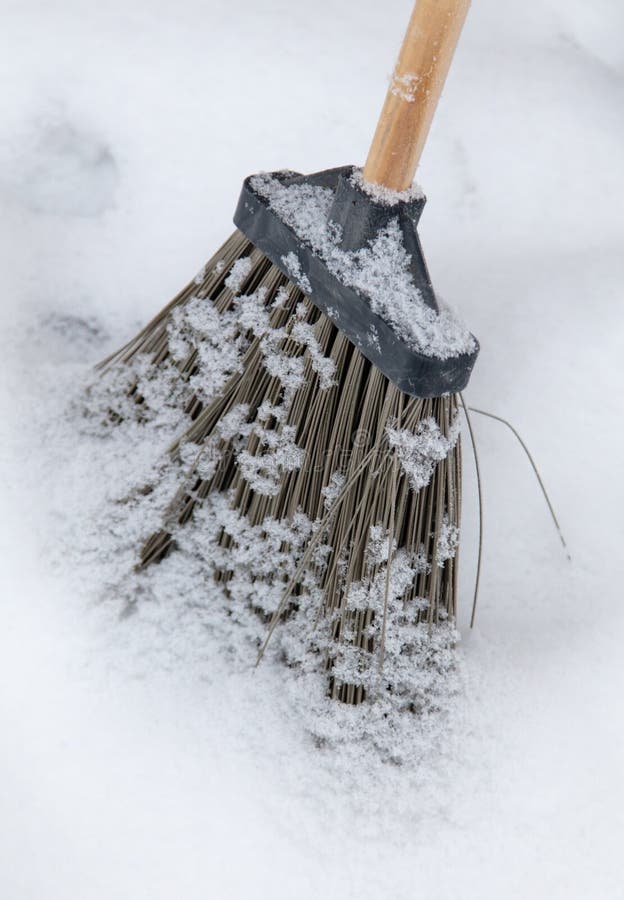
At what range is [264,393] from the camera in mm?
888

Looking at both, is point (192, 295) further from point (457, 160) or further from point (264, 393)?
point (457, 160)

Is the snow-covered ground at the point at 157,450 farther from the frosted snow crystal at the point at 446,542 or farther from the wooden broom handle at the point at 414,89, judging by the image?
the wooden broom handle at the point at 414,89

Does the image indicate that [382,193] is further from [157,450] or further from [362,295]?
[157,450]

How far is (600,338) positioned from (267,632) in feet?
1.71

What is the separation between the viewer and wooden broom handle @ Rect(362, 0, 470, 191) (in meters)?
0.74

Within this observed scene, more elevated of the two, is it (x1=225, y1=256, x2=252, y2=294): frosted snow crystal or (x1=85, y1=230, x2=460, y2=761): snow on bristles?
(x1=225, y1=256, x2=252, y2=294): frosted snow crystal

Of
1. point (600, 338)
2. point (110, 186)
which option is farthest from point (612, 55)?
point (110, 186)

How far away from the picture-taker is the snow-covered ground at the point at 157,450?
798 millimetres

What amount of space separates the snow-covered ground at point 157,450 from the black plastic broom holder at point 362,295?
263 millimetres

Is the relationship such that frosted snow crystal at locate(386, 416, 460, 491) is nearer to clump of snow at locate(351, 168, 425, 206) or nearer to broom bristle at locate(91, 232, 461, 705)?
broom bristle at locate(91, 232, 461, 705)

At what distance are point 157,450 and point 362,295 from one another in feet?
0.96

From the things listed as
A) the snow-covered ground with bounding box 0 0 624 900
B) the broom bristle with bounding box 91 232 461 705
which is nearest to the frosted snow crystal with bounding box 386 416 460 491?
the broom bristle with bounding box 91 232 461 705

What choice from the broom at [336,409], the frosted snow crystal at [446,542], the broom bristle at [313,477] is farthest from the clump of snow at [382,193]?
the frosted snow crystal at [446,542]

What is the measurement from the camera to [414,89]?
2.48 feet
